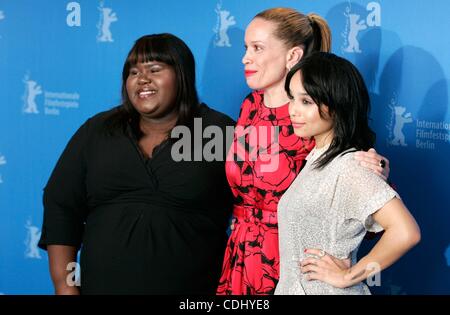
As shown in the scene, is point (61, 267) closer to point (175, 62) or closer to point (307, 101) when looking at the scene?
point (175, 62)

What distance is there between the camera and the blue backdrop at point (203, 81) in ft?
7.25

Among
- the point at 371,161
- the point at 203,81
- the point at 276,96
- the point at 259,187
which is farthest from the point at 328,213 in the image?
the point at 203,81

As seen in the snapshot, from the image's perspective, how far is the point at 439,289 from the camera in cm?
222

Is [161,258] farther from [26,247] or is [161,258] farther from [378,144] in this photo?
[26,247]

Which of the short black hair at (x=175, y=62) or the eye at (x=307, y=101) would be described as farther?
the short black hair at (x=175, y=62)

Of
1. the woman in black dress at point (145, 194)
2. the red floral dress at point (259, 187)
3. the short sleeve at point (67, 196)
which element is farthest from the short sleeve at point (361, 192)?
the short sleeve at point (67, 196)

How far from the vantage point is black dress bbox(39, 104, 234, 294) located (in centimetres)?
198

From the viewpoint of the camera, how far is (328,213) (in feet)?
5.08

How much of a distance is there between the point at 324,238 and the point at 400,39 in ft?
3.04

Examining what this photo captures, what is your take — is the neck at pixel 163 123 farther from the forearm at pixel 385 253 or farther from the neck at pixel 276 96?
the forearm at pixel 385 253

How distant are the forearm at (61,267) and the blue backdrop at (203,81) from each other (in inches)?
33.6

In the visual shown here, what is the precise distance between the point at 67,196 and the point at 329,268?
867 mm

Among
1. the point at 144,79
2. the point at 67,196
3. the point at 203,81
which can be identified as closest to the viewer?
the point at 144,79

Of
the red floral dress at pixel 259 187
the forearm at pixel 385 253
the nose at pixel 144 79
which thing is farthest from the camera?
the nose at pixel 144 79
